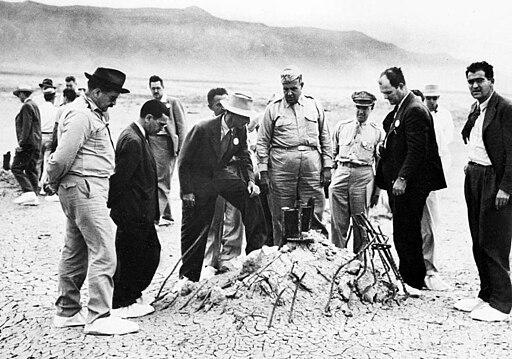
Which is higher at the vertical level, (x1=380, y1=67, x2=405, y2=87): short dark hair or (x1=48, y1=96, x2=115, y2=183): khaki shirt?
(x1=380, y1=67, x2=405, y2=87): short dark hair

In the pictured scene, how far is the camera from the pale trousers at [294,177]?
4820 mm

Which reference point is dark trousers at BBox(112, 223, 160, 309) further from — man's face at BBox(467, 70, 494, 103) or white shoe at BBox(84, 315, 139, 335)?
man's face at BBox(467, 70, 494, 103)

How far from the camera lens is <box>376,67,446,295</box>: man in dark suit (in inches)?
166

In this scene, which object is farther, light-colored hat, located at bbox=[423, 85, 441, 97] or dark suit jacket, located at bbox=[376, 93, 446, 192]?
light-colored hat, located at bbox=[423, 85, 441, 97]

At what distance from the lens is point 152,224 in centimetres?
393

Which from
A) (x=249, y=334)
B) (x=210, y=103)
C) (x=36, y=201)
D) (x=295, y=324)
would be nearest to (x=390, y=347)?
(x=295, y=324)

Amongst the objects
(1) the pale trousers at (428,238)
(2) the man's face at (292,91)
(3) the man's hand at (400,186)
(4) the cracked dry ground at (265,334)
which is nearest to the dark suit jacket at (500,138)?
(3) the man's hand at (400,186)

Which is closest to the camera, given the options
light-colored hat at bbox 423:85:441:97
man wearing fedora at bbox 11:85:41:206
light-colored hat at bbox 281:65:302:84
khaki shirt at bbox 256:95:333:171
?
light-colored hat at bbox 281:65:302:84

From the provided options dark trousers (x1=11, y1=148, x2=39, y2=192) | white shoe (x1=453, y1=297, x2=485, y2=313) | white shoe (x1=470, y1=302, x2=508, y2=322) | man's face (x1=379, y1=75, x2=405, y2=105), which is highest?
man's face (x1=379, y1=75, x2=405, y2=105)

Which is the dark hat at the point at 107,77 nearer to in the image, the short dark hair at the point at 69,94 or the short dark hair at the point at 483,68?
the short dark hair at the point at 483,68

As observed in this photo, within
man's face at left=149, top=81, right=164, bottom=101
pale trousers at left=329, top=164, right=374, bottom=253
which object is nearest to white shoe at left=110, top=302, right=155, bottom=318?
pale trousers at left=329, top=164, right=374, bottom=253

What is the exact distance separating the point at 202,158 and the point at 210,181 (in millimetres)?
199

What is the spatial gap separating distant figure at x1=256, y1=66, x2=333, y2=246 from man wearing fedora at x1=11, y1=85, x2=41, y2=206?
4.32 meters

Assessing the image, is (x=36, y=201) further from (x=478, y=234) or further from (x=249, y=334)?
(x=478, y=234)
